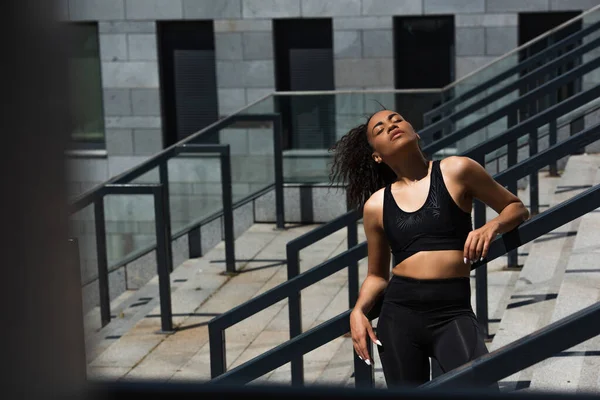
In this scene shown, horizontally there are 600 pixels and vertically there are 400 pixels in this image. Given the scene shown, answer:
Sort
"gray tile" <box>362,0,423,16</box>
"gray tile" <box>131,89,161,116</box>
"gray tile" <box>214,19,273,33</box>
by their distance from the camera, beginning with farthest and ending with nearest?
"gray tile" <box>131,89,161,116</box> < "gray tile" <box>214,19,273,33</box> < "gray tile" <box>362,0,423,16</box>

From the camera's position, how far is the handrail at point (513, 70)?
10664 millimetres

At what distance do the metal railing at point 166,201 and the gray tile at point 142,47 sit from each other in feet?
15.7

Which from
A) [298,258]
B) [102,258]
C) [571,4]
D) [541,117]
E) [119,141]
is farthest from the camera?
[119,141]

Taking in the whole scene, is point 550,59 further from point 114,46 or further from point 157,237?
point 114,46

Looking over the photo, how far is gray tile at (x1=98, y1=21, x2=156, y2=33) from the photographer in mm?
15312

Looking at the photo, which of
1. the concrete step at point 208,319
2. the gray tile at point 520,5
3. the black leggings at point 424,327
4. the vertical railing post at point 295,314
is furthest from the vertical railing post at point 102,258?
the gray tile at point 520,5

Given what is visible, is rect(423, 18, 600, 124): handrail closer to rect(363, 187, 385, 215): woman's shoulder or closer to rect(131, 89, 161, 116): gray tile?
rect(131, 89, 161, 116): gray tile

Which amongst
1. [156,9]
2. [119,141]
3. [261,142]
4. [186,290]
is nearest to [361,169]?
[186,290]

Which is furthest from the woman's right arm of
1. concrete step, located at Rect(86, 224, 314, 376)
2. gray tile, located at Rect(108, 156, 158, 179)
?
gray tile, located at Rect(108, 156, 158, 179)

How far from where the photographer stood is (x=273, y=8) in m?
14.9

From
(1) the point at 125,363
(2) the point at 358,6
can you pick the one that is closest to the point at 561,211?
(1) the point at 125,363

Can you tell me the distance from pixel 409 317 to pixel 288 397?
11.2ft

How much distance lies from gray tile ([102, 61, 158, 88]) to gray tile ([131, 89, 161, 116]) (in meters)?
0.11

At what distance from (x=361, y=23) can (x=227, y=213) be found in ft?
19.4
